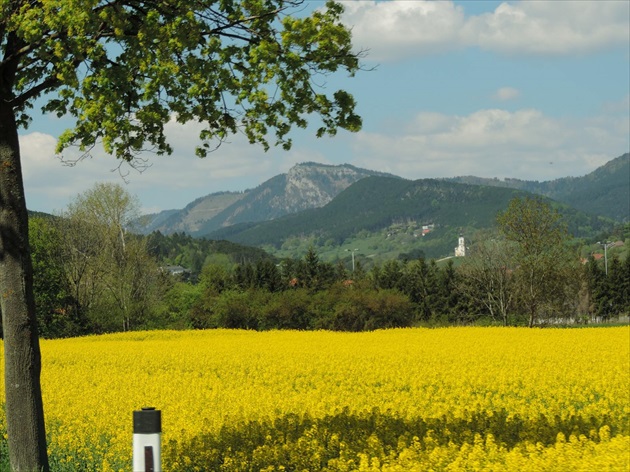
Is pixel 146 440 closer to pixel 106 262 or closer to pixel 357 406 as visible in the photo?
pixel 357 406

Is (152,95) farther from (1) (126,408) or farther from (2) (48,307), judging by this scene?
(2) (48,307)

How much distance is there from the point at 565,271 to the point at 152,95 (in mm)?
61360

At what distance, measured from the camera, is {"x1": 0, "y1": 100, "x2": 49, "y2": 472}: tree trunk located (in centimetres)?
1020

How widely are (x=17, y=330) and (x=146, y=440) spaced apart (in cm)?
531

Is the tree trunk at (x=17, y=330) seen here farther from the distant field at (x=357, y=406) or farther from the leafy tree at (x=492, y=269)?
the leafy tree at (x=492, y=269)

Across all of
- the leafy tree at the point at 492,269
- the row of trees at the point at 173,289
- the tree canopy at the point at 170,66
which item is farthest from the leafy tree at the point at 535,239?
the tree canopy at the point at 170,66

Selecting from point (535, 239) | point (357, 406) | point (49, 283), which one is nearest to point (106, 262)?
point (49, 283)

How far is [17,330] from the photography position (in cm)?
1019

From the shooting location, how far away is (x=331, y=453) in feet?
33.7

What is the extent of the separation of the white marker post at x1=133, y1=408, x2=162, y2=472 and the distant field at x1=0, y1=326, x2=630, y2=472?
3415mm

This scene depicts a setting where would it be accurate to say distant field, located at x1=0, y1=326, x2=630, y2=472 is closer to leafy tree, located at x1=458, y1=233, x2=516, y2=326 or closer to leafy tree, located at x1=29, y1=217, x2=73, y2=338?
leafy tree, located at x1=29, y1=217, x2=73, y2=338

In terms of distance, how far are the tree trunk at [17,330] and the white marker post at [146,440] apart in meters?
5.25

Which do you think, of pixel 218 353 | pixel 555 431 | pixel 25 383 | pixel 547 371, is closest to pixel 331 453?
pixel 555 431

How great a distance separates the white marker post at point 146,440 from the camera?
5477mm
